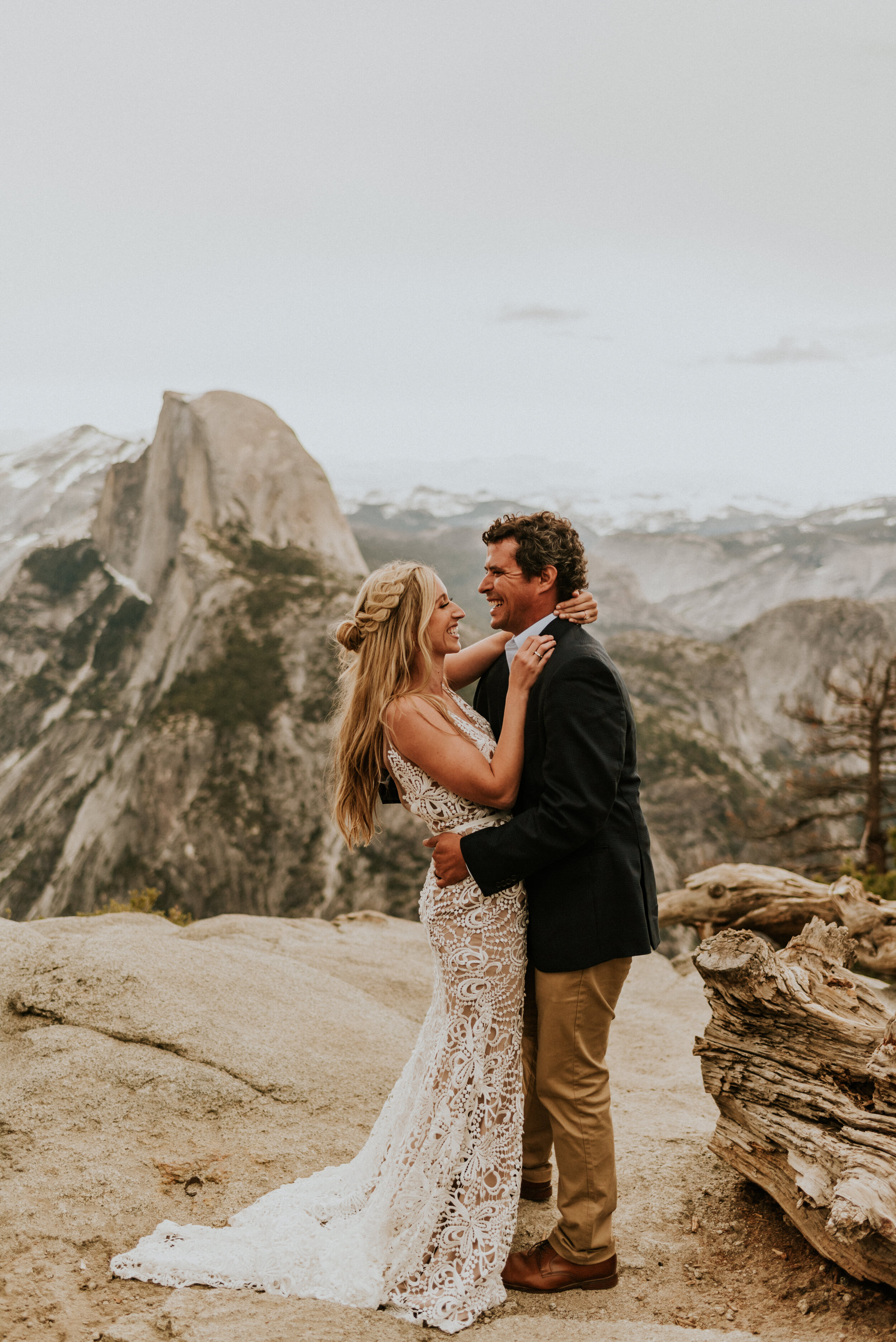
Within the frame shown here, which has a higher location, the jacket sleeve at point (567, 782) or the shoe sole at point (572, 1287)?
the jacket sleeve at point (567, 782)

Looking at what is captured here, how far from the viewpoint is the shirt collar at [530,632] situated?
4480 mm

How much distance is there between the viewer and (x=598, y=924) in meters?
4.24

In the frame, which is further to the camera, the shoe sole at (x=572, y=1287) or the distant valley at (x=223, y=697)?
the distant valley at (x=223, y=697)

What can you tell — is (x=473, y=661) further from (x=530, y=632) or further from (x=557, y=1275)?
(x=557, y=1275)

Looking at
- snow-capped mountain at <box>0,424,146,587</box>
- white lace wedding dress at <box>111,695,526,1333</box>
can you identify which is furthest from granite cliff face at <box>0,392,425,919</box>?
white lace wedding dress at <box>111,695,526,1333</box>

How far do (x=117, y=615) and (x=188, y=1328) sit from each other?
202 ft

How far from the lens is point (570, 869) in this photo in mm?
4293

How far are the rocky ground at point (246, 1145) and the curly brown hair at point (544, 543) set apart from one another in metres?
3.39

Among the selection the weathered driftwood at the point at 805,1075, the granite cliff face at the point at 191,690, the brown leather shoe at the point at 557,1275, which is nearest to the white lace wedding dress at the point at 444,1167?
the brown leather shoe at the point at 557,1275

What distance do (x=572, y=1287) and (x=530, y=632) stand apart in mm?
3211

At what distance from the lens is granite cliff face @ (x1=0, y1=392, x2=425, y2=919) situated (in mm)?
40188

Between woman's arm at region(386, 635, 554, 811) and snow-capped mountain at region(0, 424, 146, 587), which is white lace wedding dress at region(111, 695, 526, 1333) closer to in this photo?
woman's arm at region(386, 635, 554, 811)

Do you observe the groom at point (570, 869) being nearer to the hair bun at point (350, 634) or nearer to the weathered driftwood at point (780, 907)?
the hair bun at point (350, 634)

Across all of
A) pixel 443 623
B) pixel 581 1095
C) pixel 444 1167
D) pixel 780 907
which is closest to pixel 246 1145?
pixel 444 1167
